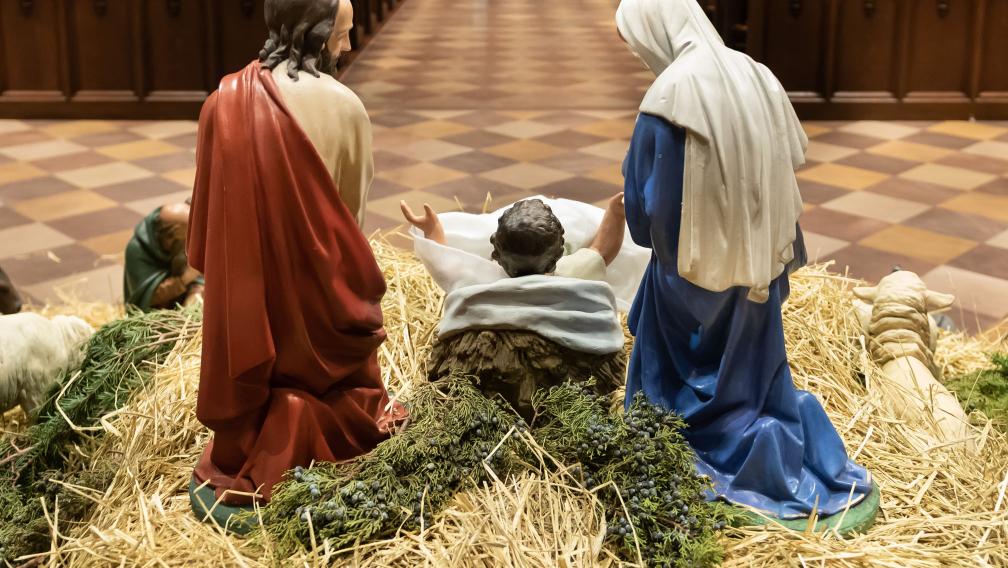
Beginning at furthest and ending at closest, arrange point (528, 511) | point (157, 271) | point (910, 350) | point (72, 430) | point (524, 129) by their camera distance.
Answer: point (524, 129) < point (157, 271) < point (910, 350) < point (72, 430) < point (528, 511)

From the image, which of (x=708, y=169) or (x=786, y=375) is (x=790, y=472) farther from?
(x=708, y=169)

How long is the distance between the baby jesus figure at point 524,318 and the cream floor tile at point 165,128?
17.8 ft

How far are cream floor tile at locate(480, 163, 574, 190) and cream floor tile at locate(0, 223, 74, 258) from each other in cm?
257

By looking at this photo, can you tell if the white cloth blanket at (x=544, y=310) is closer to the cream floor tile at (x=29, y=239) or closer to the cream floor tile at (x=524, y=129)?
the cream floor tile at (x=29, y=239)

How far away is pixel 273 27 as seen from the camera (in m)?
2.58

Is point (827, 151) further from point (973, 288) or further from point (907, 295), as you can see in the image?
point (907, 295)

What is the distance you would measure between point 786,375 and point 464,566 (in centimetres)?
97

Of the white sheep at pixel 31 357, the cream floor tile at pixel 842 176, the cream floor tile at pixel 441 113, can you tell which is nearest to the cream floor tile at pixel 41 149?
the cream floor tile at pixel 441 113

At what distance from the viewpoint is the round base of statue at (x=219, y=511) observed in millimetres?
2678

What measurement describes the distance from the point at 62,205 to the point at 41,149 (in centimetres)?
142

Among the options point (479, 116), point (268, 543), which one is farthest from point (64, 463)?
point (479, 116)

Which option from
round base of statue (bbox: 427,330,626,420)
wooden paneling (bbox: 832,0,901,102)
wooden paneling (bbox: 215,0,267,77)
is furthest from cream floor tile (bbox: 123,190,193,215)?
wooden paneling (bbox: 832,0,901,102)

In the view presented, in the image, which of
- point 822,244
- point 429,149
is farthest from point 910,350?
point 429,149

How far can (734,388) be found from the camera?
9.00 ft
